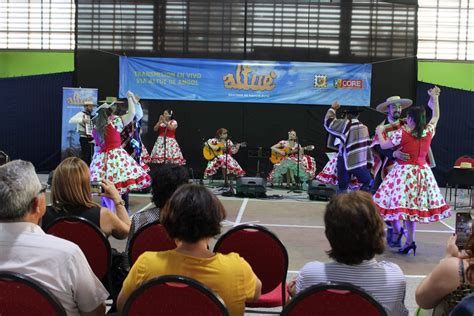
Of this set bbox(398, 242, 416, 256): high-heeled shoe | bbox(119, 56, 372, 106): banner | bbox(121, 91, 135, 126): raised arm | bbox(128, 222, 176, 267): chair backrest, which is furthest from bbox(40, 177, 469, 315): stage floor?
bbox(119, 56, 372, 106): banner

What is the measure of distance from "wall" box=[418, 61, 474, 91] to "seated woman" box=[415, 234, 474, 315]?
1454 centimetres

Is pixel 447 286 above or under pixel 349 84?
under

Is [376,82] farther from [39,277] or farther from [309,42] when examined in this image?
[39,277]

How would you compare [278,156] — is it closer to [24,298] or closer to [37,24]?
[37,24]

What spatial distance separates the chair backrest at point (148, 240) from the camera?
282 cm

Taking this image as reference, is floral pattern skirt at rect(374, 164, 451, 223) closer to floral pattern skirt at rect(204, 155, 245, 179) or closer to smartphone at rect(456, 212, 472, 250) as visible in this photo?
smartphone at rect(456, 212, 472, 250)

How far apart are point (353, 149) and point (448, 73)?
9.63 meters

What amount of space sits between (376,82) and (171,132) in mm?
5115

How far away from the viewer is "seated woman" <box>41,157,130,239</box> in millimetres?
3078

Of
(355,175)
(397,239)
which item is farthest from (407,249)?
(355,175)

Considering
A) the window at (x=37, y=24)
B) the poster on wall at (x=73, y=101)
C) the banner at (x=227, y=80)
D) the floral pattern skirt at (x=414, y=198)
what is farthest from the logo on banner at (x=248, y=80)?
the floral pattern skirt at (x=414, y=198)

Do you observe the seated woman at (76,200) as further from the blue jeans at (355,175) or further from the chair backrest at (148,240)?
the blue jeans at (355,175)

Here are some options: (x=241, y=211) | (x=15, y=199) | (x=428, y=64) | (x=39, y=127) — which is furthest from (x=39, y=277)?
(x=428, y=64)

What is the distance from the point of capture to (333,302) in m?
1.72
